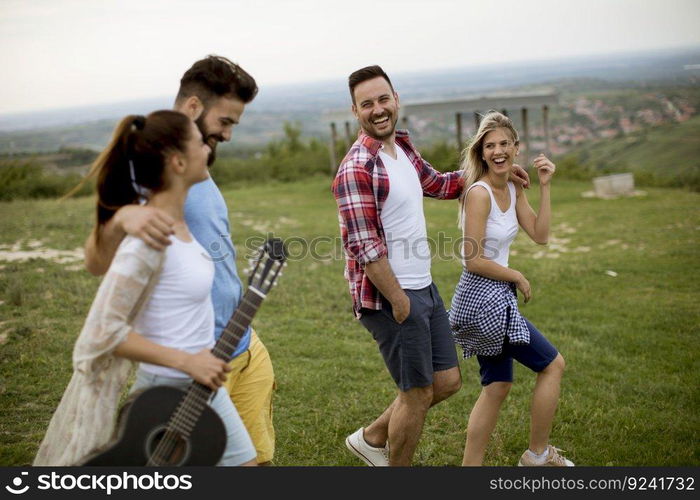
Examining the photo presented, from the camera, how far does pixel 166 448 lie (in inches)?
94.3

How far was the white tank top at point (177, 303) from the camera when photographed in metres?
2.43

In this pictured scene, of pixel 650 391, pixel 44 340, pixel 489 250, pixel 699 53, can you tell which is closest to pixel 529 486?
pixel 489 250

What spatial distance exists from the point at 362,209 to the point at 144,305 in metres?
1.25

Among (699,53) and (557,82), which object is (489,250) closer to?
(699,53)

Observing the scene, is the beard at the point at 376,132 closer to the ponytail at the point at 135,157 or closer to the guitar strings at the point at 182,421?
the ponytail at the point at 135,157

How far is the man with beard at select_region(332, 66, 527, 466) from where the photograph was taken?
333 centimetres

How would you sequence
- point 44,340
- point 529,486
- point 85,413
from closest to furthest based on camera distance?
Result: point 85,413, point 529,486, point 44,340

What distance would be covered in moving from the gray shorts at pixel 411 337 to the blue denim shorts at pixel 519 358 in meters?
0.39

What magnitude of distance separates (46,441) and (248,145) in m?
31.2

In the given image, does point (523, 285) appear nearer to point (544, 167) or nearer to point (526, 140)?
point (544, 167)

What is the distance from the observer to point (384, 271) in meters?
3.31

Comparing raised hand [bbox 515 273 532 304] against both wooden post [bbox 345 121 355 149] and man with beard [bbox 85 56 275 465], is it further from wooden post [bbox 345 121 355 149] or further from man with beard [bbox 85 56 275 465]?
wooden post [bbox 345 121 355 149]

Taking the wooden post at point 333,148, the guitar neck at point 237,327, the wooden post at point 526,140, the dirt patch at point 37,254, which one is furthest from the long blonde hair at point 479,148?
the wooden post at point 333,148

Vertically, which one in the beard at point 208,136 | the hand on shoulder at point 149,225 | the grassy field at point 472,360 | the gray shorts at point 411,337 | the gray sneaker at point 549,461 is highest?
the beard at point 208,136
